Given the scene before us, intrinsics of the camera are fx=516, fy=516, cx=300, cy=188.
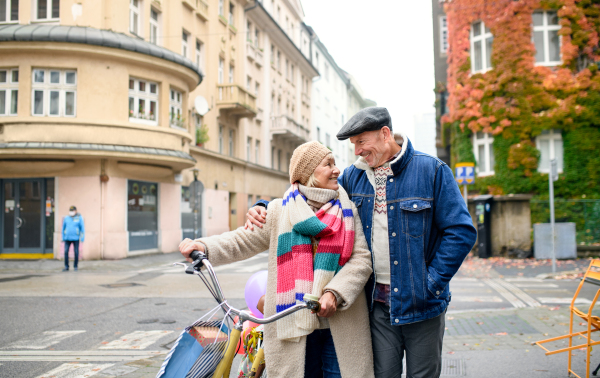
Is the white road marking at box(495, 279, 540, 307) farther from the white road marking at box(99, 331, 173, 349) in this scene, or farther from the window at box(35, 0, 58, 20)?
the window at box(35, 0, 58, 20)

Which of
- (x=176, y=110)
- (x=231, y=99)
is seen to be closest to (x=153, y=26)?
(x=176, y=110)

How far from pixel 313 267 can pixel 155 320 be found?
17.5 ft

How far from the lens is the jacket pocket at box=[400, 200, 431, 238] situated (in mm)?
2627

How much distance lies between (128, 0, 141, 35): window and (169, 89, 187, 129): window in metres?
2.59

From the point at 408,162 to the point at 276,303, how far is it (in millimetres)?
1012

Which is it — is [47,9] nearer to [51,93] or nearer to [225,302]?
[51,93]

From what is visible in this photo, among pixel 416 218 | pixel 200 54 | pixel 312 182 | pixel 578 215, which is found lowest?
pixel 578 215

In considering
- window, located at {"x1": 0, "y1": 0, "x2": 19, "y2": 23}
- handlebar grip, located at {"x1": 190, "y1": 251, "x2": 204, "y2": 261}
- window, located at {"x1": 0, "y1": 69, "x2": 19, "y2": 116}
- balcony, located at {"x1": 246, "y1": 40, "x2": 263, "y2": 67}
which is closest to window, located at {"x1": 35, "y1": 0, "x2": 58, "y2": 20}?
window, located at {"x1": 0, "y1": 0, "x2": 19, "y2": 23}

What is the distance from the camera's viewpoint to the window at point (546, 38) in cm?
1791

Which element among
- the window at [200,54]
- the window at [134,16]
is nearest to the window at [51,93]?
the window at [134,16]

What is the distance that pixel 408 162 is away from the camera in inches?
108

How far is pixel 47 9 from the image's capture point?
17828 millimetres

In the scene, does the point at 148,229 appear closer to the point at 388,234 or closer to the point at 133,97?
the point at 133,97

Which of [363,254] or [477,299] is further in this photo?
[477,299]
